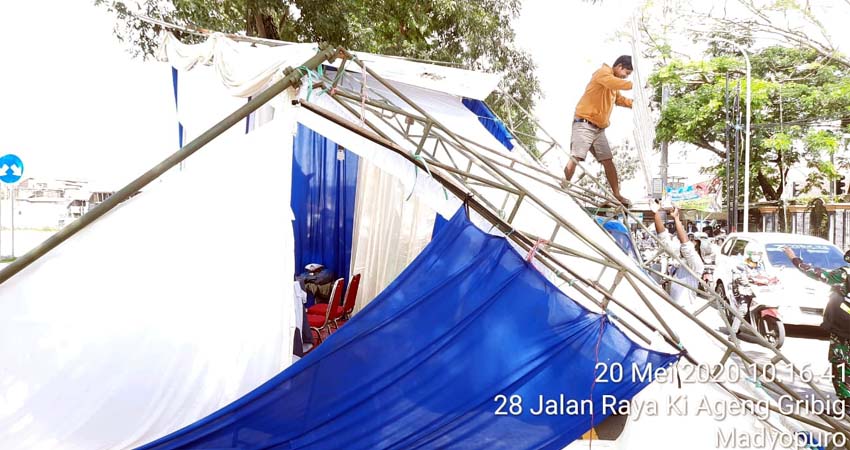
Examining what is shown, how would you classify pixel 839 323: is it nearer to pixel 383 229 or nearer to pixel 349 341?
pixel 349 341

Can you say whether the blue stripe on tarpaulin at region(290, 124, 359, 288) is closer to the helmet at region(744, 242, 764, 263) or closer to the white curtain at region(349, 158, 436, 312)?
the white curtain at region(349, 158, 436, 312)

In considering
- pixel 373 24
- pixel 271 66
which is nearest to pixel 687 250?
pixel 271 66

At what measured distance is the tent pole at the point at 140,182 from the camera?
116 inches

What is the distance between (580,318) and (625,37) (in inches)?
121

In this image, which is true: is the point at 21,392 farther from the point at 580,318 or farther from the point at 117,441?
the point at 580,318

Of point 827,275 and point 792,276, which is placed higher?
point 827,275

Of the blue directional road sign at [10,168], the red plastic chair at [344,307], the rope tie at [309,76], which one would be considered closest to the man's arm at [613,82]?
the rope tie at [309,76]

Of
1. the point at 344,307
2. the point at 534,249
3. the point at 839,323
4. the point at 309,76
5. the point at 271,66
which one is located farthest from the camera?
the point at 344,307

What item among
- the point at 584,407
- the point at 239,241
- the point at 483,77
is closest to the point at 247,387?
the point at 239,241

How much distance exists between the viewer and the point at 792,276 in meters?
8.33

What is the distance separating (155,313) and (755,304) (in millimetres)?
7939

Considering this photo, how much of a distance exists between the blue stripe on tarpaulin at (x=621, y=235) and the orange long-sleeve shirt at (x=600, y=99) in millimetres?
1052

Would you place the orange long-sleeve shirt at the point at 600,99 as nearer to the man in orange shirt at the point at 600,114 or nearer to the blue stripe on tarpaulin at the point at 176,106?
the man in orange shirt at the point at 600,114

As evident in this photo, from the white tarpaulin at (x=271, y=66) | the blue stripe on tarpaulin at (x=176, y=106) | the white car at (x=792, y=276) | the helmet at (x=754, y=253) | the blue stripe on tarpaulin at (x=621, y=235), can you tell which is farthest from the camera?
the helmet at (x=754, y=253)
